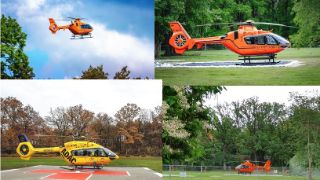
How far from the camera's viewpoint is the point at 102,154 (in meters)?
15.8

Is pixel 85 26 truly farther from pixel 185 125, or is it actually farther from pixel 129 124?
pixel 185 125

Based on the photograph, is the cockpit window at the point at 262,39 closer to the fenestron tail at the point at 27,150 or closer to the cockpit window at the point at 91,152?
the cockpit window at the point at 91,152

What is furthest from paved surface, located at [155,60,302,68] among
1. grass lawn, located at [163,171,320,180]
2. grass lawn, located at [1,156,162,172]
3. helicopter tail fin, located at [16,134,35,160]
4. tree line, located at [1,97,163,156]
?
helicopter tail fin, located at [16,134,35,160]

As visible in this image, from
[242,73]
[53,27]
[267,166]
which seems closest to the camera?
[267,166]

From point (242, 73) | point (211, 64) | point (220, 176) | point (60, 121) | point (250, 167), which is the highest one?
point (211, 64)

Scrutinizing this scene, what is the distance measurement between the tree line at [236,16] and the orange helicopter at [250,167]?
7.71 feet

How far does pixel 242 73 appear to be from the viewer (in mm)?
15742

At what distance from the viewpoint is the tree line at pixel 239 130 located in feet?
50.0

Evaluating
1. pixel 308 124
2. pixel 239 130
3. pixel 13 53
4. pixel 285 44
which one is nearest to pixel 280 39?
pixel 285 44

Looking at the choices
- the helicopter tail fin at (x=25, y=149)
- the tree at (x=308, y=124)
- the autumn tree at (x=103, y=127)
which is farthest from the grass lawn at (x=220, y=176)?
the helicopter tail fin at (x=25, y=149)

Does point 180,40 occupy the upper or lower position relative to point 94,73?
upper

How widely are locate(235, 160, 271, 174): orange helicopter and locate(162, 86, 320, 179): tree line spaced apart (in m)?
0.08

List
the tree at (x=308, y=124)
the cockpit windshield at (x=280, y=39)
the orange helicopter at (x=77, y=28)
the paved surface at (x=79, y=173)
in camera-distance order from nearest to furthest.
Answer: the tree at (x=308, y=124) → the cockpit windshield at (x=280, y=39) → the paved surface at (x=79, y=173) → the orange helicopter at (x=77, y=28)

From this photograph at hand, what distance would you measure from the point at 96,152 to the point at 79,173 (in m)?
0.52
